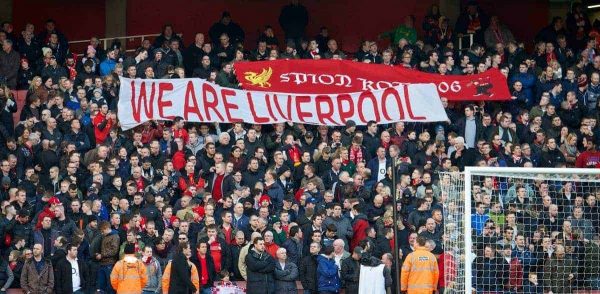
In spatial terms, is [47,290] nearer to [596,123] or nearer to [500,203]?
[500,203]

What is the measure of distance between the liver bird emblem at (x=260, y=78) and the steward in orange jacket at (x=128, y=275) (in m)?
6.50

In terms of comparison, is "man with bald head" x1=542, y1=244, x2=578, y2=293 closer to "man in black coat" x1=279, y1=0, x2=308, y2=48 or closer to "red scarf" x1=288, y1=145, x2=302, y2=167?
"red scarf" x1=288, y1=145, x2=302, y2=167

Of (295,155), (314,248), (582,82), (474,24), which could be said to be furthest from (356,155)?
(474,24)

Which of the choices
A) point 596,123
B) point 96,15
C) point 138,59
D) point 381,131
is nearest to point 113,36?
point 96,15

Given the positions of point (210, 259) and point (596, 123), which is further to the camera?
point (596, 123)

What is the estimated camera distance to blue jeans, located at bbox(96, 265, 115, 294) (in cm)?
2194

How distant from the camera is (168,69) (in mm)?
27141

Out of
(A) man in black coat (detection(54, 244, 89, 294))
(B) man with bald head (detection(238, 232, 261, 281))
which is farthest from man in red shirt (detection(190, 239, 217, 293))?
(A) man in black coat (detection(54, 244, 89, 294))

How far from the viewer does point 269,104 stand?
2702 cm

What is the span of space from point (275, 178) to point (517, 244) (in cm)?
414

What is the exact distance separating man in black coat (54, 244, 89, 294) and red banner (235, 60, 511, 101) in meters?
6.86

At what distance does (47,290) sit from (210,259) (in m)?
2.29

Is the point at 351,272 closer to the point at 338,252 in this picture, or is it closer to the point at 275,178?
the point at 338,252

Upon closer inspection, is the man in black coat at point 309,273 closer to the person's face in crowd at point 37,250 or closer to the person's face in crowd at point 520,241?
the person's face in crowd at point 520,241
